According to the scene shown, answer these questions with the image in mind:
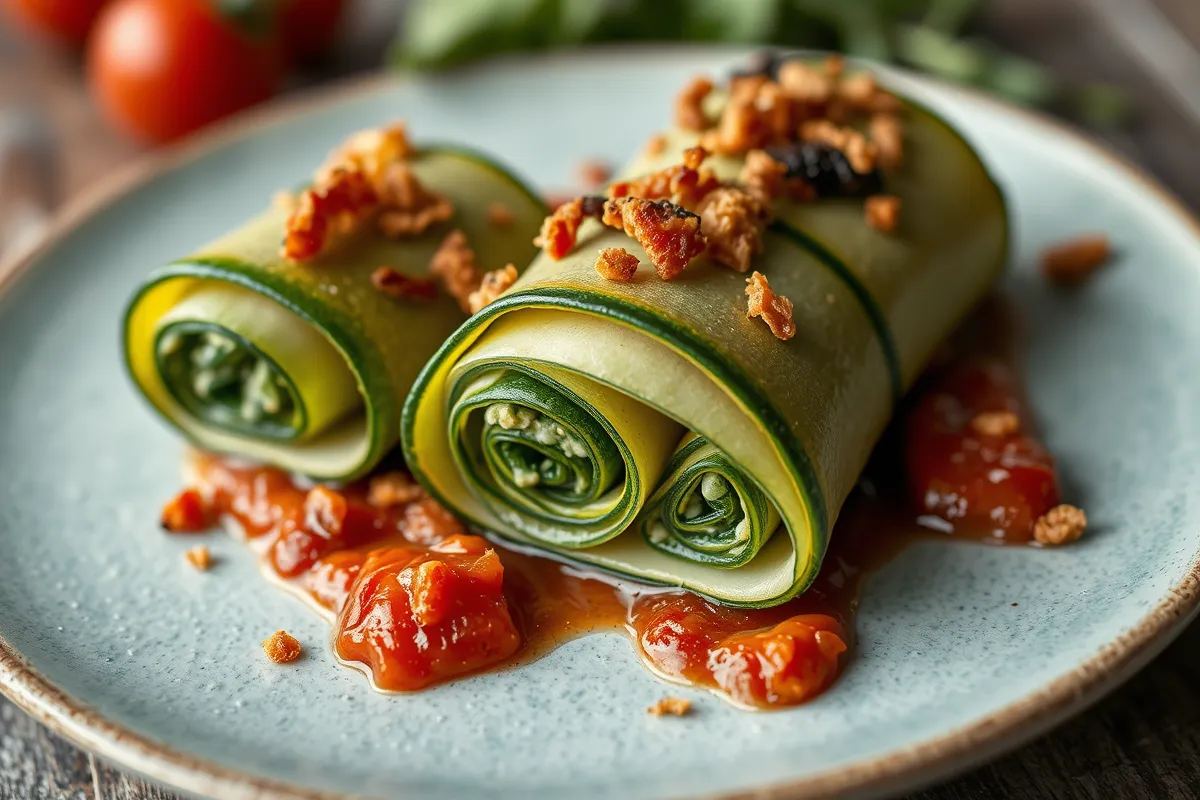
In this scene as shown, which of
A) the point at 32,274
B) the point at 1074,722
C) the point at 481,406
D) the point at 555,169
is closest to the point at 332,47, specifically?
the point at 555,169

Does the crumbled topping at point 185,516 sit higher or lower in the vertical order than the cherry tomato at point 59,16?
lower

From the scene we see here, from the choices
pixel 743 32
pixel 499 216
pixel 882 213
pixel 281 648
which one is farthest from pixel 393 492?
pixel 743 32

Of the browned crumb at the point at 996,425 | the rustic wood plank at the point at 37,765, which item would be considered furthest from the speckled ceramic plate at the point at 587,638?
the rustic wood plank at the point at 37,765

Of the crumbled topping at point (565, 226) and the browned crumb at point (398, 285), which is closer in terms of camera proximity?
the crumbled topping at point (565, 226)

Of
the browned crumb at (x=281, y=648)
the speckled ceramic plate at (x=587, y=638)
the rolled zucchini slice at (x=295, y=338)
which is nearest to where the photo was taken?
the speckled ceramic plate at (x=587, y=638)

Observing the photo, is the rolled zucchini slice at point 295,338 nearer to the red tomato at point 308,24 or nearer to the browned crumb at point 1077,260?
the browned crumb at point 1077,260

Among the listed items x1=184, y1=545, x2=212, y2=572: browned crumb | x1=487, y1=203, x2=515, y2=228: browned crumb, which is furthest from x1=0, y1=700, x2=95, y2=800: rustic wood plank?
x1=487, y1=203, x2=515, y2=228: browned crumb

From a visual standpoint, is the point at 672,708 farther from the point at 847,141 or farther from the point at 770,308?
the point at 847,141

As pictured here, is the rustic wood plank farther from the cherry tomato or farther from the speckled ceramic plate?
the cherry tomato
